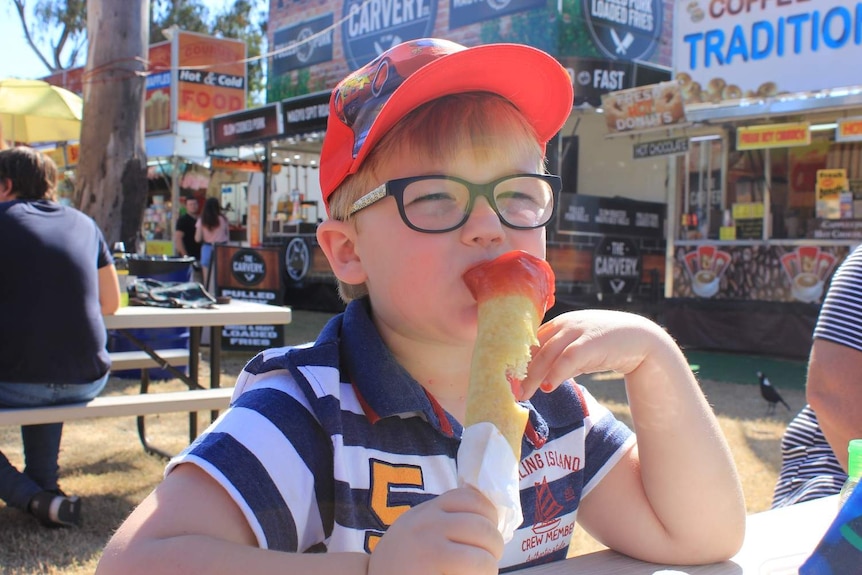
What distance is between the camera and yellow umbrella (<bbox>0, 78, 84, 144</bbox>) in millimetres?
8797

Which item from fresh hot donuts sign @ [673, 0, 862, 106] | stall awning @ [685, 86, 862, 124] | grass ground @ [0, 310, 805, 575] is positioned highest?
fresh hot donuts sign @ [673, 0, 862, 106]

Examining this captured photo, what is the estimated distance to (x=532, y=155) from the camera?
1446mm

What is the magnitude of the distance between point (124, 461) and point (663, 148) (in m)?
7.94

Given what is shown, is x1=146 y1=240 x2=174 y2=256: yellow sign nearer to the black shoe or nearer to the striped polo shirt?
the black shoe

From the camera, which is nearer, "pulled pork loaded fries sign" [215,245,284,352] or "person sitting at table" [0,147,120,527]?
"person sitting at table" [0,147,120,527]

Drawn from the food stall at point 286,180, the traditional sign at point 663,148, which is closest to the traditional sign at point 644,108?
the traditional sign at point 663,148

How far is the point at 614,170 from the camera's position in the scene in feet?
44.6

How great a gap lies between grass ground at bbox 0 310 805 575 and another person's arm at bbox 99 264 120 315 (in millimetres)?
1091

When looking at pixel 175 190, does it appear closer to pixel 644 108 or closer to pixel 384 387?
pixel 644 108

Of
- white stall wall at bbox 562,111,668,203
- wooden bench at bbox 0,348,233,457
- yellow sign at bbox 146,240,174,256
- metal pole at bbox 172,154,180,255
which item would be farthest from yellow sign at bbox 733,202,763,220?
metal pole at bbox 172,154,180,255

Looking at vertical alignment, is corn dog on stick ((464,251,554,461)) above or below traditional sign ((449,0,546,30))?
below

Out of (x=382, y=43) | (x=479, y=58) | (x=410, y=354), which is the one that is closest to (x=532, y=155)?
(x=479, y=58)

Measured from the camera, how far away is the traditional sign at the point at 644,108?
962cm

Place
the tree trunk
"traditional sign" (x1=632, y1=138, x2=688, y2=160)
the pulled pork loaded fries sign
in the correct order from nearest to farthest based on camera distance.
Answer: the tree trunk < the pulled pork loaded fries sign < "traditional sign" (x1=632, y1=138, x2=688, y2=160)
